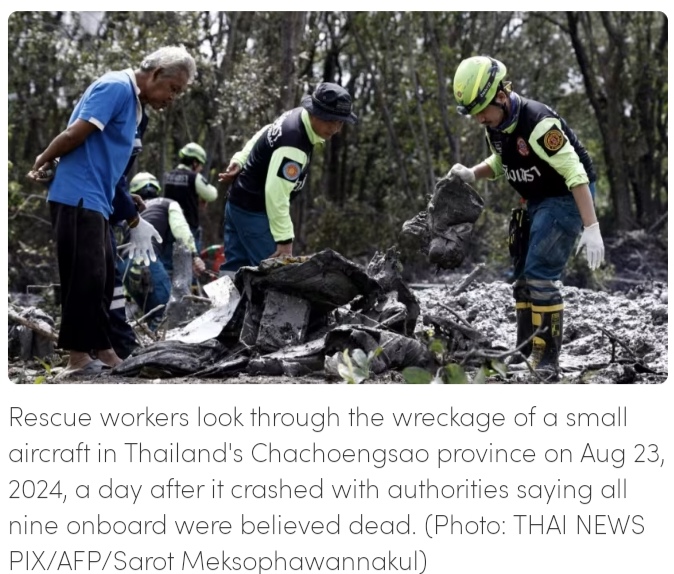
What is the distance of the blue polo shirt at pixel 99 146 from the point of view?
15.8ft

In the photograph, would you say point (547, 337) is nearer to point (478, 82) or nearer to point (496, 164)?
point (496, 164)

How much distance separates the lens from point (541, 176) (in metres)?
5.36

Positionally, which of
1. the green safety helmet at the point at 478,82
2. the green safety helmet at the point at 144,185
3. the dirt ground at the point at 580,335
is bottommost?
the dirt ground at the point at 580,335

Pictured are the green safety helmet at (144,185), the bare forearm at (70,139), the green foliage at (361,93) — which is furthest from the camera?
the green foliage at (361,93)

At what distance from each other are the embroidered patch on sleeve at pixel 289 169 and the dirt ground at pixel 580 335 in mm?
1188

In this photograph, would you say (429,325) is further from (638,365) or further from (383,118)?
(383,118)

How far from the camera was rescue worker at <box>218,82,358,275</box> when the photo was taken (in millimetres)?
5969

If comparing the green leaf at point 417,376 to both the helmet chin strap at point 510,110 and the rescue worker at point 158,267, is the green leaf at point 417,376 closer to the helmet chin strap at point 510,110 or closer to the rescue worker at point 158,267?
the helmet chin strap at point 510,110

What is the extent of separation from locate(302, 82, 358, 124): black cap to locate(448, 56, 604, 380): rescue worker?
835 millimetres

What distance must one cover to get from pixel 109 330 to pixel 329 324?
4.19ft

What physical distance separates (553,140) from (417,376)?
207 cm

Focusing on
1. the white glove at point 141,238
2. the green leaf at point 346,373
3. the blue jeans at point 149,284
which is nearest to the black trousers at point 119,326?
the white glove at point 141,238

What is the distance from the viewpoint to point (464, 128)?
14758 mm

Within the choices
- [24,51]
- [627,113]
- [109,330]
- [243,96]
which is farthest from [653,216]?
[109,330]
